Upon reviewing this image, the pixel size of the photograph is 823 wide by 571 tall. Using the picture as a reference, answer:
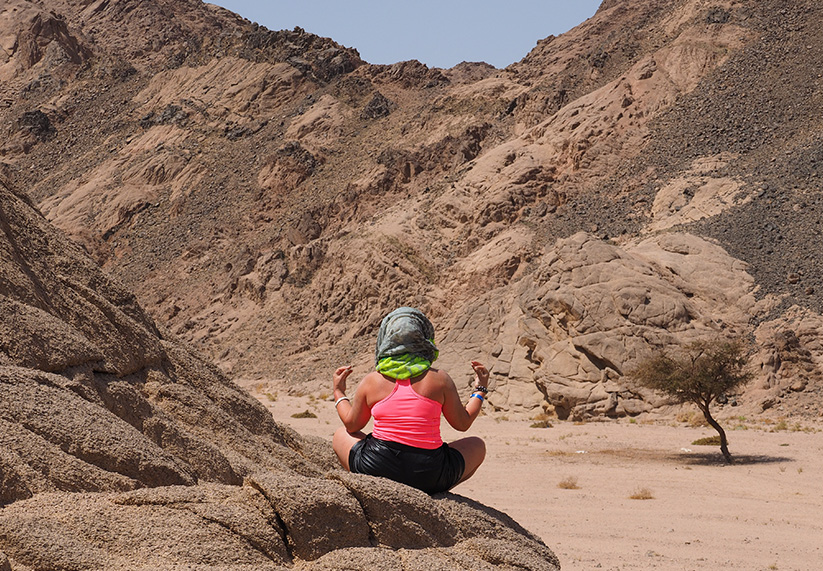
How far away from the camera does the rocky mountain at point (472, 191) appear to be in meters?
24.8

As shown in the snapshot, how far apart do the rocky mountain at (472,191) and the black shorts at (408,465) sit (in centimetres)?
1877

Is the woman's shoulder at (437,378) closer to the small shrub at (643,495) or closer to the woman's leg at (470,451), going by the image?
the woman's leg at (470,451)

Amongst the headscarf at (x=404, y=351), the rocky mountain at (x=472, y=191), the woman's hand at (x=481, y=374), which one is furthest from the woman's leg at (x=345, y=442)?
the rocky mountain at (x=472, y=191)

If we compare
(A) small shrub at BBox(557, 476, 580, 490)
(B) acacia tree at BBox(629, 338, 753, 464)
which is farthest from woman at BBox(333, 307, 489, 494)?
(B) acacia tree at BBox(629, 338, 753, 464)

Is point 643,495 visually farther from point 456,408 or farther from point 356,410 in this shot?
point 356,410

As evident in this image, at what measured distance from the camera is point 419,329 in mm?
4871

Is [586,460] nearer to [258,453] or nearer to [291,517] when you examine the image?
[258,453]

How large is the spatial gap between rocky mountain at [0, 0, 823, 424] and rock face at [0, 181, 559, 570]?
60.7 feet

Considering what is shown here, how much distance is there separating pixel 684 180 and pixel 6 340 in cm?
3301

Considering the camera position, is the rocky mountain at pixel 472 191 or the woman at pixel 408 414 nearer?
the woman at pixel 408 414

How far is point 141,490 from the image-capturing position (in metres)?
4.01

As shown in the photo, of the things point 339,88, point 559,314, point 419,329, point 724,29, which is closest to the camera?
point 419,329

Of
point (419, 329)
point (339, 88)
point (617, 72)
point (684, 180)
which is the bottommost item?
point (419, 329)

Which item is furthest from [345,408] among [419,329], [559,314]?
[559,314]
